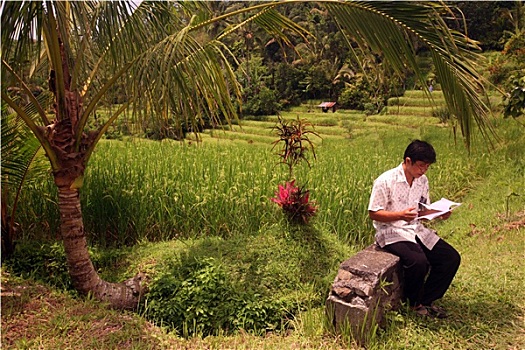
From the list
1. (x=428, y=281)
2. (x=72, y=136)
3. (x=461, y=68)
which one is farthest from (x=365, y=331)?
(x=72, y=136)

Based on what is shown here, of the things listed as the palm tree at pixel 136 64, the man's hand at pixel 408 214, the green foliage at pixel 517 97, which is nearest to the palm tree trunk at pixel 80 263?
the palm tree at pixel 136 64

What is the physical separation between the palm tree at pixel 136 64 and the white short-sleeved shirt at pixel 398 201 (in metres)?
0.43

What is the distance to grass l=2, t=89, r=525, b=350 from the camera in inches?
95.8

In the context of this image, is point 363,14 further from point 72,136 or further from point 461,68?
point 72,136

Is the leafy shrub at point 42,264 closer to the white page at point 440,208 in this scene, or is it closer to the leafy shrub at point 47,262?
the leafy shrub at point 47,262

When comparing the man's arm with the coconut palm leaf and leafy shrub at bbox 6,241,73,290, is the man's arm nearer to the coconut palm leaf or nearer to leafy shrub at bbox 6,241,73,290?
the coconut palm leaf

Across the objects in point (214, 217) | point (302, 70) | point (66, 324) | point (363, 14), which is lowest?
point (66, 324)

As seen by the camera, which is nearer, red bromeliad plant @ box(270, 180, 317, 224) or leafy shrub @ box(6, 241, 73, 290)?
leafy shrub @ box(6, 241, 73, 290)

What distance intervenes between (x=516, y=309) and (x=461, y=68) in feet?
4.81

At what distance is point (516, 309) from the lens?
8.86 ft

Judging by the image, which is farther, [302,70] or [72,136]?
[302,70]

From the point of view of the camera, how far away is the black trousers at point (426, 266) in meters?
2.52

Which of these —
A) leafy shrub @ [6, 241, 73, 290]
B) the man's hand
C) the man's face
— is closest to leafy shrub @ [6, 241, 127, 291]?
leafy shrub @ [6, 241, 73, 290]

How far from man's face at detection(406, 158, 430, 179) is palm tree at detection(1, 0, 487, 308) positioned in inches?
10.7
